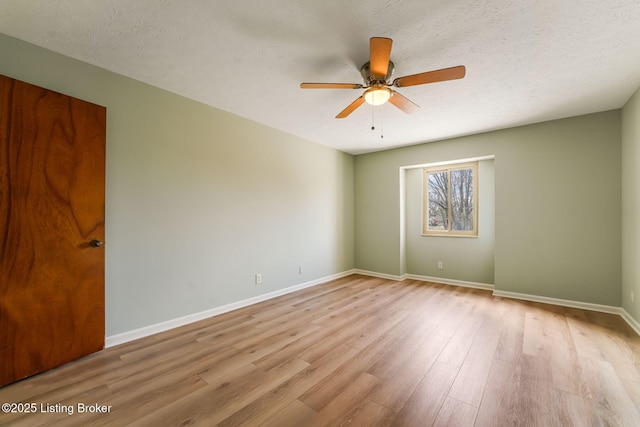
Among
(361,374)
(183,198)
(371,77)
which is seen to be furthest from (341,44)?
(361,374)

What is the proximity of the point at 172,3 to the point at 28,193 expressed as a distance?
5.72 feet

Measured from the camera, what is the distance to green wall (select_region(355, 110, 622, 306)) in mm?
3240

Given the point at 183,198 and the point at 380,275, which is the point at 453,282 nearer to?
the point at 380,275

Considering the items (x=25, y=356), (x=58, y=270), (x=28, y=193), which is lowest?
(x=25, y=356)

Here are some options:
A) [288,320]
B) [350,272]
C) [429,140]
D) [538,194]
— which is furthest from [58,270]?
[538,194]

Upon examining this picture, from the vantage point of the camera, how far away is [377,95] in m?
2.23

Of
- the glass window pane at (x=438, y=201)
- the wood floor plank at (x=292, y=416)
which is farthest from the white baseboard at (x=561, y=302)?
the wood floor plank at (x=292, y=416)

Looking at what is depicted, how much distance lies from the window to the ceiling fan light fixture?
10.2 ft

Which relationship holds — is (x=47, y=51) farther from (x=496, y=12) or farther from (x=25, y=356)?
(x=496, y=12)

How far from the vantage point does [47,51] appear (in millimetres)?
2111

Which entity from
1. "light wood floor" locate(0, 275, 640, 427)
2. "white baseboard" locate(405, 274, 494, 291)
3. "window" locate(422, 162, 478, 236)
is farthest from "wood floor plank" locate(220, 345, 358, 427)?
"window" locate(422, 162, 478, 236)

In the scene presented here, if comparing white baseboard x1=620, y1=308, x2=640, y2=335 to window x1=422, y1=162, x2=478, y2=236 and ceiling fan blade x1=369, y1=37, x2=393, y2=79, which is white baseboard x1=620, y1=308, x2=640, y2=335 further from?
ceiling fan blade x1=369, y1=37, x2=393, y2=79

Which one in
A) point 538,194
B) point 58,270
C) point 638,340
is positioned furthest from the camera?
point 538,194

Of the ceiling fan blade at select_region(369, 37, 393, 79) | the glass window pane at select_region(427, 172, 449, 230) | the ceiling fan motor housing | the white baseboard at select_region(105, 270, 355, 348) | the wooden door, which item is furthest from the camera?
the glass window pane at select_region(427, 172, 449, 230)
